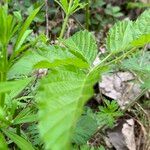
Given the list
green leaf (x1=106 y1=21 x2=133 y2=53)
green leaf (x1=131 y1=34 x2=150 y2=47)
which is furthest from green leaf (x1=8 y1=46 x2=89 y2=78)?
green leaf (x1=131 y1=34 x2=150 y2=47)

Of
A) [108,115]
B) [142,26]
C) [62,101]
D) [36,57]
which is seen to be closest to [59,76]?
[62,101]

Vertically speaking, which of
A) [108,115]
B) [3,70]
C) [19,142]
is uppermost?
[3,70]

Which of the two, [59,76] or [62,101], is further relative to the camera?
[59,76]

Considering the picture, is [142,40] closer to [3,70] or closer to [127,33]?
[127,33]

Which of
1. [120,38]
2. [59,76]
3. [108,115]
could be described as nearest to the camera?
[59,76]

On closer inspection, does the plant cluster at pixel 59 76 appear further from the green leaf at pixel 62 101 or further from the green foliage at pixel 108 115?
the green foliage at pixel 108 115

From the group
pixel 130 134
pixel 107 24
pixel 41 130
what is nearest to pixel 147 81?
pixel 130 134
